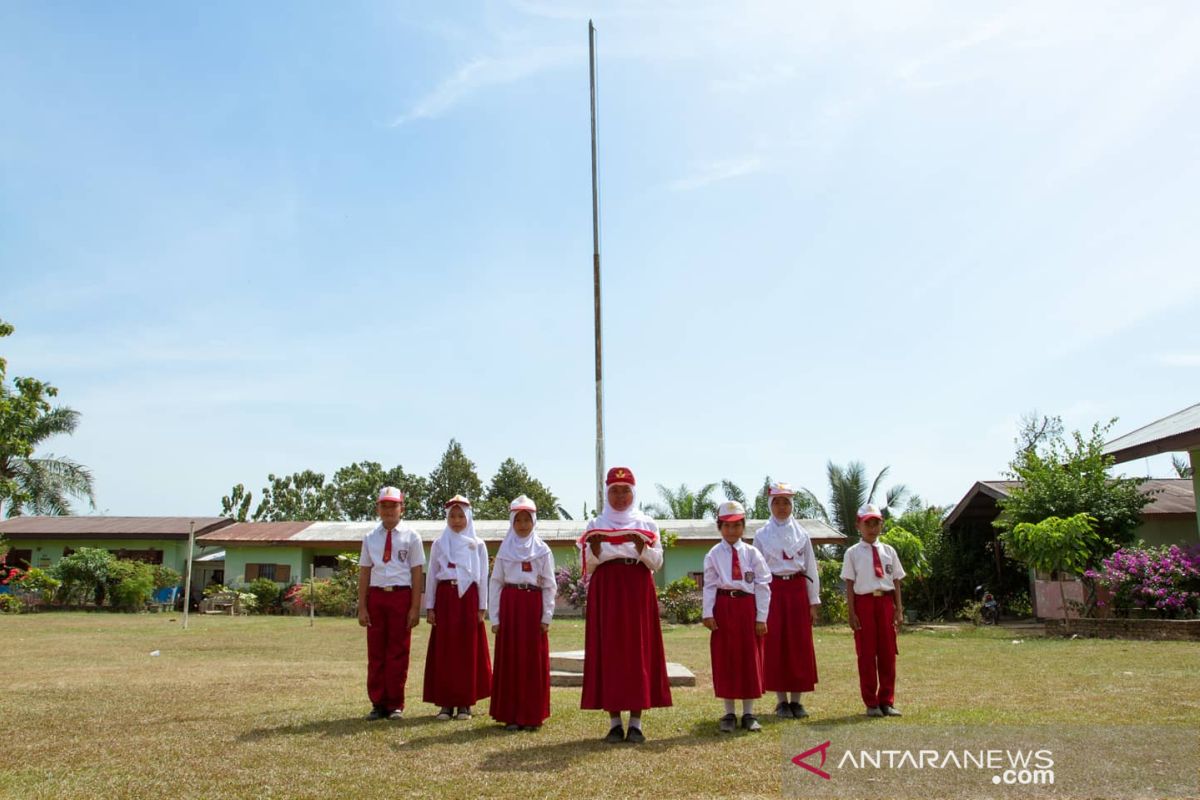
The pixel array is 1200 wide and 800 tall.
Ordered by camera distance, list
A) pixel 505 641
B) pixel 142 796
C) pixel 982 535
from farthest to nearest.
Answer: pixel 982 535, pixel 505 641, pixel 142 796

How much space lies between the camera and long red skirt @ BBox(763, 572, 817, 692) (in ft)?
23.5

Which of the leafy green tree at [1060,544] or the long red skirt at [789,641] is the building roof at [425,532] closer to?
the leafy green tree at [1060,544]

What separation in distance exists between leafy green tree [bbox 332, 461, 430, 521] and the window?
72.3ft

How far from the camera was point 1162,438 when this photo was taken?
1594cm

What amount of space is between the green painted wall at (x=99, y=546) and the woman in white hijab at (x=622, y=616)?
32.1 meters

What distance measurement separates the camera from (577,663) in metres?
9.41

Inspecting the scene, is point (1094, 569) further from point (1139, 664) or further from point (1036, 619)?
point (1139, 664)

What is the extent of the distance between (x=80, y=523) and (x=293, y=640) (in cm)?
2305

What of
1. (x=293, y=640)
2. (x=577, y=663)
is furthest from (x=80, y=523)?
(x=577, y=663)

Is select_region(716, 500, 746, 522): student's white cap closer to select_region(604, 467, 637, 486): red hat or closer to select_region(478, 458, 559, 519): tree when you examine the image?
select_region(604, 467, 637, 486): red hat

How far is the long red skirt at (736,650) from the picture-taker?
6457 mm

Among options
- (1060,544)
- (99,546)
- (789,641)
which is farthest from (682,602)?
(99,546)

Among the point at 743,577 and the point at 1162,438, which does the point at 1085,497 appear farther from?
the point at 743,577

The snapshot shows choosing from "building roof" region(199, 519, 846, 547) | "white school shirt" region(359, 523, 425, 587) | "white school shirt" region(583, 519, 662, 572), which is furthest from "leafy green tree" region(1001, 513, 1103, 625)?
"white school shirt" region(359, 523, 425, 587)
